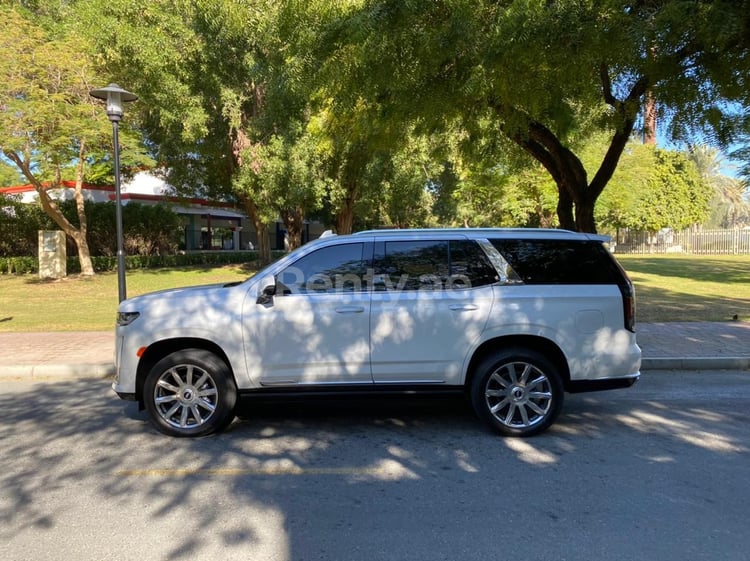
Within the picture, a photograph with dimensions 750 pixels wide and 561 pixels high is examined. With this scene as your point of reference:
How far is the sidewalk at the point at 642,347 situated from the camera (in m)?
7.84

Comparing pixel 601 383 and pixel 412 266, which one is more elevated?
pixel 412 266

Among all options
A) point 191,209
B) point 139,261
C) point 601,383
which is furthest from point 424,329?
point 191,209

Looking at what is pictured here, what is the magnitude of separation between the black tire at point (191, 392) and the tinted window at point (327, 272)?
1043 mm

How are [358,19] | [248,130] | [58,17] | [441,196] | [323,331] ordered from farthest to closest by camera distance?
[441,196], [58,17], [248,130], [358,19], [323,331]

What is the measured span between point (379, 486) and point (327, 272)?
6.83 feet

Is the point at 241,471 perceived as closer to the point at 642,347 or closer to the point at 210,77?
the point at 642,347

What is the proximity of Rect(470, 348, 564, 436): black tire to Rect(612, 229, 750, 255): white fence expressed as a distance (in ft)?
127

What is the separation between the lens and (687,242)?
43.9 meters

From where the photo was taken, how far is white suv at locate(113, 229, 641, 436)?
16.6 feet

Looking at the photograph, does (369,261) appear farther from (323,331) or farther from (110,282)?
(110,282)

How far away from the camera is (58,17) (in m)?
21.9

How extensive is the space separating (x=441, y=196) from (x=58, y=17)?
25637 mm

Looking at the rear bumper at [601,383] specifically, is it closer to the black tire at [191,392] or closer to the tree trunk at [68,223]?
the black tire at [191,392]

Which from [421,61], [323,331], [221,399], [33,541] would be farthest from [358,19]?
[33,541]
